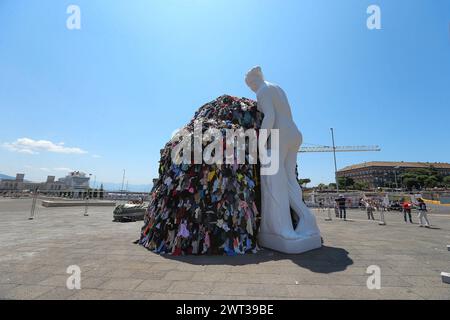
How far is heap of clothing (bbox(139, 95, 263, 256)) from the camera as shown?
6195 millimetres

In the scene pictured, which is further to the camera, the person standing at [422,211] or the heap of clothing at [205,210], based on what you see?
the person standing at [422,211]

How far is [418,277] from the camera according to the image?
4375 mm

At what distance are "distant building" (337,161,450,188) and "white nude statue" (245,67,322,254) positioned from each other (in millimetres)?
109413

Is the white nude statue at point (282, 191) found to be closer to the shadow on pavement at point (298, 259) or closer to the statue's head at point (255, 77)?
the statue's head at point (255, 77)

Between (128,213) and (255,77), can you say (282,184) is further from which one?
(128,213)

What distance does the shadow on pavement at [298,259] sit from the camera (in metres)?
5.09

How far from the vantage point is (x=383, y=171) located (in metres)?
102

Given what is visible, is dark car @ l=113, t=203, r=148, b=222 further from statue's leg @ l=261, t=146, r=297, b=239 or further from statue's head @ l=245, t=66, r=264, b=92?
statue's head @ l=245, t=66, r=264, b=92

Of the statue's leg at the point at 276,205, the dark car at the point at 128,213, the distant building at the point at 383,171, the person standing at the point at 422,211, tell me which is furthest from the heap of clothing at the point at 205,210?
the distant building at the point at 383,171

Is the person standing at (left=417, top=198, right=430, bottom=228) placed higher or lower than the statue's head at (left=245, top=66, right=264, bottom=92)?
lower

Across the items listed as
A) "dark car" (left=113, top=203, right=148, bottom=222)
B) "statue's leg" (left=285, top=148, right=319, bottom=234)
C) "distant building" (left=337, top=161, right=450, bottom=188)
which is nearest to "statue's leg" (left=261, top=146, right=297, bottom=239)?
"statue's leg" (left=285, top=148, right=319, bottom=234)

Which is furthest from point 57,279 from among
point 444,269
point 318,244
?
point 444,269

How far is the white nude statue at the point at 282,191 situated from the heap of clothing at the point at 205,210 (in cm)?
45
